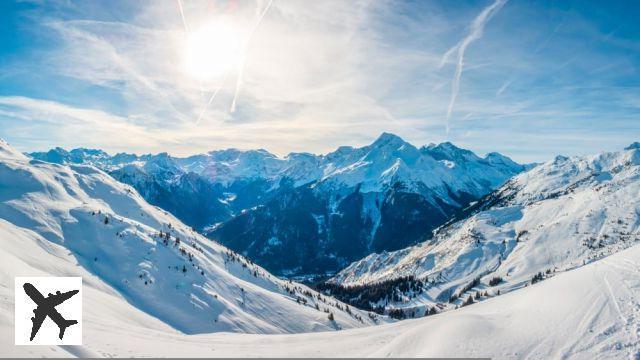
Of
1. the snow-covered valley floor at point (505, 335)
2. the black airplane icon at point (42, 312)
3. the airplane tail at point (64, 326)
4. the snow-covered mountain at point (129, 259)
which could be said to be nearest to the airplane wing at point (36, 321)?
the black airplane icon at point (42, 312)

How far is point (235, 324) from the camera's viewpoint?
102m

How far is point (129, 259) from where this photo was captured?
110188mm

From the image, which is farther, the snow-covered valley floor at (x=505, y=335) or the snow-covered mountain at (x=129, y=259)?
the snow-covered mountain at (x=129, y=259)

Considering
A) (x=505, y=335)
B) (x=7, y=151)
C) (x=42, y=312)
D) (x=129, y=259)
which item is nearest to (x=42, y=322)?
(x=42, y=312)

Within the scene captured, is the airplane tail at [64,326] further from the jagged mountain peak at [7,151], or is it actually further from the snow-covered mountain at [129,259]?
the jagged mountain peak at [7,151]

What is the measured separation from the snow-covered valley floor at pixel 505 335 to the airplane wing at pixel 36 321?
5.00ft

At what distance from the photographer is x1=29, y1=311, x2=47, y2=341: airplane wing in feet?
106

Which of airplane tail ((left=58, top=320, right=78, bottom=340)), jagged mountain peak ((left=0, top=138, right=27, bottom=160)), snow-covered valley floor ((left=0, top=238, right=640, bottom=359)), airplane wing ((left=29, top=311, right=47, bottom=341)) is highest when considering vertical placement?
jagged mountain peak ((left=0, top=138, right=27, bottom=160))

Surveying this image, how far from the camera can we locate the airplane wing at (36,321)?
32.2m

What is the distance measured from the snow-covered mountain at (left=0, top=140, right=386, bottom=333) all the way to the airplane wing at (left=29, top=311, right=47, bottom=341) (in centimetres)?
3420

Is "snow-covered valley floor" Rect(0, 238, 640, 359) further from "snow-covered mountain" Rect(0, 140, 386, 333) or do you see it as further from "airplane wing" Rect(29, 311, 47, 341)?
"snow-covered mountain" Rect(0, 140, 386, 333)

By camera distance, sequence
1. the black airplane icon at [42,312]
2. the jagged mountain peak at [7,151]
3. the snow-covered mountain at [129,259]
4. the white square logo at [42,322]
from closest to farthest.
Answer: the white square logo at [42,322]
the black airplane icon at [42,312]
the snow-covered mountain at [129,259]
the jagged mountain peak at [7,151]

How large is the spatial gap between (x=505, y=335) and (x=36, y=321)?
40.4 meters

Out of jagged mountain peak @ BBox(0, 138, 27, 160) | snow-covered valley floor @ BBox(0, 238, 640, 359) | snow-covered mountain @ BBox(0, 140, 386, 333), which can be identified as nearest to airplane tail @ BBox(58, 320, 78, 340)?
snow-covered valley floor @ BBox(0, 238, 640, 359)
